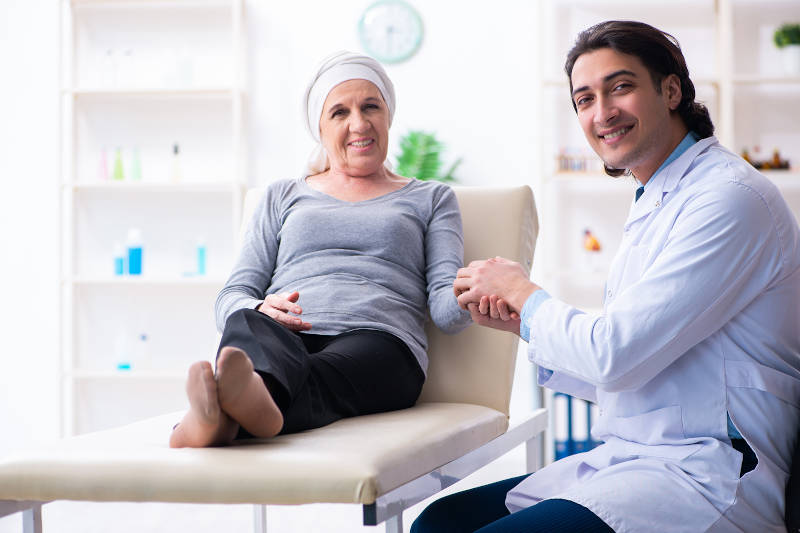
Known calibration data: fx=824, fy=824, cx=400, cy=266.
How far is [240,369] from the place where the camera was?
109 centimetres

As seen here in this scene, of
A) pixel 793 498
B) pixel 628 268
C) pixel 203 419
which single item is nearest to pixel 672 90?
pixel 628 268

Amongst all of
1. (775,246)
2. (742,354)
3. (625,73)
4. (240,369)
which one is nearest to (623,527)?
(742,354)

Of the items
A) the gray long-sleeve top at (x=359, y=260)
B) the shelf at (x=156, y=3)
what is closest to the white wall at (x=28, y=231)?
the shelf at (x=156, y=3)

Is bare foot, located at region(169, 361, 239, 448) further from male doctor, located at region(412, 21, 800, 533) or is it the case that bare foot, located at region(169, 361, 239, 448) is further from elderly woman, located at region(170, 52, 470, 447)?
male doctor, located at region(412, 21, 800, 533)

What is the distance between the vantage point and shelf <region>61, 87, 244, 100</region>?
383 centimetres

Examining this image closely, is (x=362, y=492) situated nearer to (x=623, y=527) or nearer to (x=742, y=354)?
(x=623, y=527)

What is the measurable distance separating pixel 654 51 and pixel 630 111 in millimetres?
104

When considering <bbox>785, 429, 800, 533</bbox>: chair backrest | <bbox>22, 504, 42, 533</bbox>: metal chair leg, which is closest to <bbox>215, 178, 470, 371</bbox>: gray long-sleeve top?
<bbox>22, 504, 42, 533</bbox>: metal chair leg

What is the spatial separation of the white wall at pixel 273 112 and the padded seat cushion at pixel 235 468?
2.83 metres

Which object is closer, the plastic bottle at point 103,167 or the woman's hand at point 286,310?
the woman's hand at point 286,310

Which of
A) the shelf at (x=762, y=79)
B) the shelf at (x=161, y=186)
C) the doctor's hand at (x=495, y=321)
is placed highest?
the shelf at (x=762, y=79)

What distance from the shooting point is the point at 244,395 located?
3.66 feet

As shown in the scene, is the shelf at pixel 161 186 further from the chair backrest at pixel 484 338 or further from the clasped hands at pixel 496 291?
the clasped hands at pixel 496 291

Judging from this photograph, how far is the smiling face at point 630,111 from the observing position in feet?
4.07
